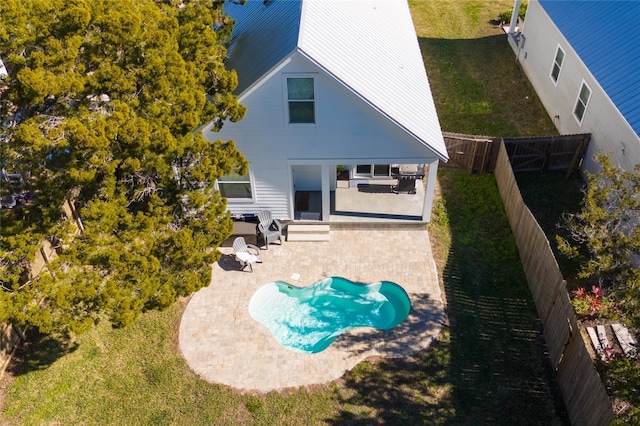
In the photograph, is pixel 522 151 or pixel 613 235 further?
pixel 522 151

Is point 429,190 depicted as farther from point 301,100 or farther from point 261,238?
point 261,238

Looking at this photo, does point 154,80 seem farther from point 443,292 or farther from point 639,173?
point 639,173

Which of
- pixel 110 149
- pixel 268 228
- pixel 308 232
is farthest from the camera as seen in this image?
pixel 308 232

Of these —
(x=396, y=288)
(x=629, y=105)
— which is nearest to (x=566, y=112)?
(x=629, y=105)

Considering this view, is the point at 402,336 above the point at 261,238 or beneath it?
beneath

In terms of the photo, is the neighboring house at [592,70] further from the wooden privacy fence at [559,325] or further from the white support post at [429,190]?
the white support post at [429,190]

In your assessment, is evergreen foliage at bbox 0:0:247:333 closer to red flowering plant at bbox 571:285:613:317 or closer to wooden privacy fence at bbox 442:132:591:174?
wooden privacy fence at bbox 442:132:591:174

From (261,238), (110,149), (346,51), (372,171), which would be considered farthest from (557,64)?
(110,149)
